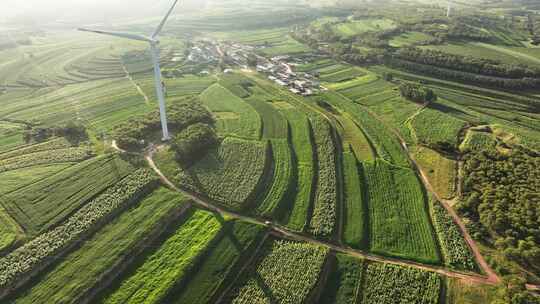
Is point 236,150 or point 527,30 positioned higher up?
point 527,30

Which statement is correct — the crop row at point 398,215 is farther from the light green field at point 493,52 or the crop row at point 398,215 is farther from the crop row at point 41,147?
the light green field at point 493,52

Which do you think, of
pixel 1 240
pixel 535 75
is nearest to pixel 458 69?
pixel 535 75

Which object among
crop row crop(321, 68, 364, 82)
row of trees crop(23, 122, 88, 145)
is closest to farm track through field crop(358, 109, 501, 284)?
crop row crop(321, 68, 364, 82)

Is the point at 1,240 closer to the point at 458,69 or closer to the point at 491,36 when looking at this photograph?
the point at 458,69

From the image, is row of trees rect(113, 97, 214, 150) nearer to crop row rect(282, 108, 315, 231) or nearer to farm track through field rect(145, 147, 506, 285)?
farm track through field rect(145, 147, 506, 285)

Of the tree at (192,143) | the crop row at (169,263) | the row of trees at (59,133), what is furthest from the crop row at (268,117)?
the row of trees at (59,133)

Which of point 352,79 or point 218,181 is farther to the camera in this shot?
point 352,79

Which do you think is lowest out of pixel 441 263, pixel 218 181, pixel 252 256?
pixel 441 263
